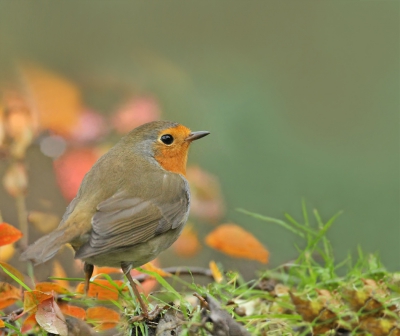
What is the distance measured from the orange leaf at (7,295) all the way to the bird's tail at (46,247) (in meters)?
0.30

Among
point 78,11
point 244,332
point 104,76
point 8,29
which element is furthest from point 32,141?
point 78,11

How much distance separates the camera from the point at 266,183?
4.84 m

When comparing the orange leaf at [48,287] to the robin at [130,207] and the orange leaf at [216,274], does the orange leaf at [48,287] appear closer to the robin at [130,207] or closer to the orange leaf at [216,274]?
the robin at [130,207]

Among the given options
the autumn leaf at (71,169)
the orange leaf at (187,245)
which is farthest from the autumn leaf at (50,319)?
the orange leaf at (187,245)

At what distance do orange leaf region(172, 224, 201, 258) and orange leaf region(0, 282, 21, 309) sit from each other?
1576 mm

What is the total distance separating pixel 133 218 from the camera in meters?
2.55

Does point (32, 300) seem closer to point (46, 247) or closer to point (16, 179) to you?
point (46, 247)

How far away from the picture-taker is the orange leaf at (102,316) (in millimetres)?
2455

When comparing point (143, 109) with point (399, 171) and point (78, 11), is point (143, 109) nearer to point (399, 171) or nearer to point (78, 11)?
point (399, 171)

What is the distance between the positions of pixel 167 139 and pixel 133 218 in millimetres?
531

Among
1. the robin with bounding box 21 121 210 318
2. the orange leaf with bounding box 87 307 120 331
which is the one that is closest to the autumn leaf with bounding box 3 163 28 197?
the robin with bounding box 21 121 210 318

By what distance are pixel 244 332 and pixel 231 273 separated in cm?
61

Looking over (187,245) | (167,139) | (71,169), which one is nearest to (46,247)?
(167,139)

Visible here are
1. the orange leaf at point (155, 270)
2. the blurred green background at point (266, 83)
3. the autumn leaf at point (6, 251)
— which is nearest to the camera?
the orange leaf at point (155, 270)
